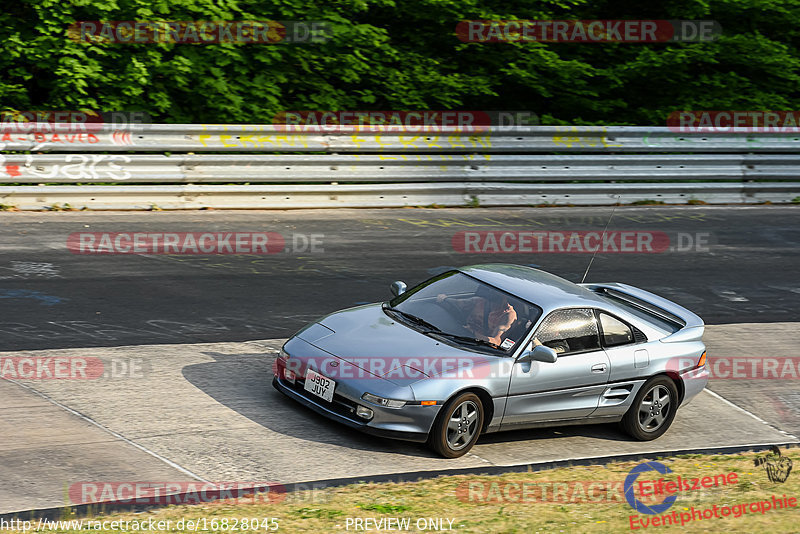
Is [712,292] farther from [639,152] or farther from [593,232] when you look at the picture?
[639,152]

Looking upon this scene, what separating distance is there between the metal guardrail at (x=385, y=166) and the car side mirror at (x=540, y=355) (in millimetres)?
7556

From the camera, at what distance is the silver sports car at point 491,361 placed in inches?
306

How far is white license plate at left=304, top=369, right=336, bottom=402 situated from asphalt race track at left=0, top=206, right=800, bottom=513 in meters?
0.30

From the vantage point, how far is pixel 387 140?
1584 centimetres

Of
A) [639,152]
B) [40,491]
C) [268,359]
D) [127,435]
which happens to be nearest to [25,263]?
[268,359]

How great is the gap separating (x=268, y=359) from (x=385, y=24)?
33.3 feet
